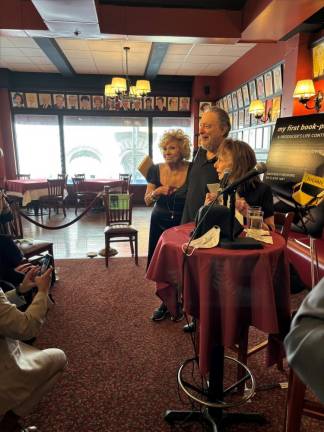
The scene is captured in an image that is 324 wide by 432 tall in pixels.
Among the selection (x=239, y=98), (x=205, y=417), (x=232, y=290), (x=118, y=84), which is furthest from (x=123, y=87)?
(x=205, y=417)

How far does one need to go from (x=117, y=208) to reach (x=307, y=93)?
9.35 ft

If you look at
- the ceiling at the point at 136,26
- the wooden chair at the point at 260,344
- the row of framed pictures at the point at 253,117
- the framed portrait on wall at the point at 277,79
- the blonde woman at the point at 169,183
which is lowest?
the wooden chair at the point at 260,344

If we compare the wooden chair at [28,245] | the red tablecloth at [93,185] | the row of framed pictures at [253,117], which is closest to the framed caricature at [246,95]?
the row of framed pictures at [253,117]

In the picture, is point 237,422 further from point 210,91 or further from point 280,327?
point 210,91

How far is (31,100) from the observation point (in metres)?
7.63

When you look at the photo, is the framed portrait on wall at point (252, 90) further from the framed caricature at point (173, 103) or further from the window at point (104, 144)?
the window at point (104, 144)

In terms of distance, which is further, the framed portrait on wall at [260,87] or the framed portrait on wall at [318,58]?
the framed portrait on wall at [260,87]

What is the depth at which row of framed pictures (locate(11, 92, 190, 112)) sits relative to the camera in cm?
763

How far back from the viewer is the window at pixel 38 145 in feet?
26.0

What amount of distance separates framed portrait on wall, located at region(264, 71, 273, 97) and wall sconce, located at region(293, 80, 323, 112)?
105 centimetres

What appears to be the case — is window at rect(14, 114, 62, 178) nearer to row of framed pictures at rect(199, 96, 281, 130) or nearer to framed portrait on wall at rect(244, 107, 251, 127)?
row of framed pictures at rect(199, 96, 281, 130)

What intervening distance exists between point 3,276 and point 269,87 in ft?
15.7

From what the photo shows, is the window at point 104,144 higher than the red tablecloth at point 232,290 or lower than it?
higher

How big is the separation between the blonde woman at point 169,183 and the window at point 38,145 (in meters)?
6.70
